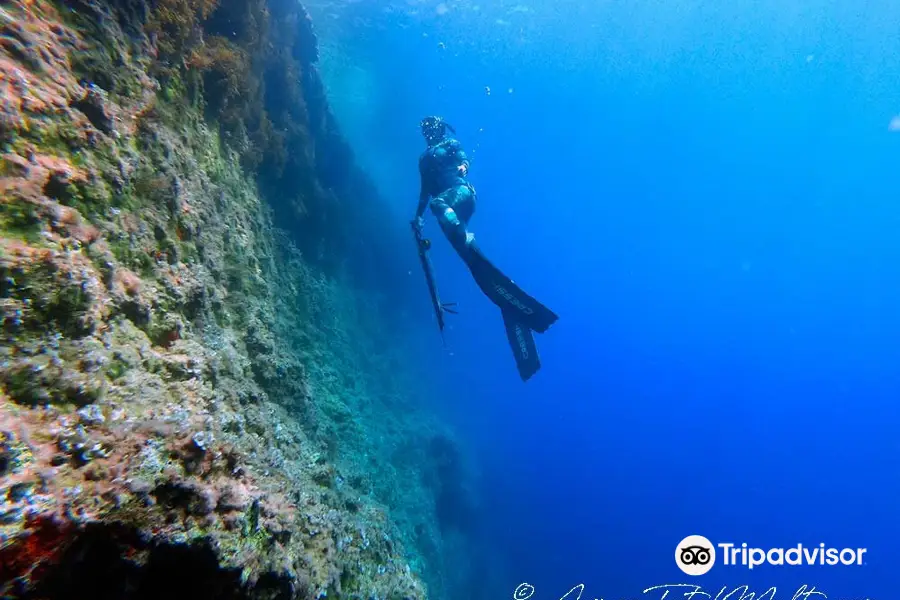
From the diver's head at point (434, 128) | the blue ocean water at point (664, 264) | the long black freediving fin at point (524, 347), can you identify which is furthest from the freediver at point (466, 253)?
the blue ocean water at point (664, 264)

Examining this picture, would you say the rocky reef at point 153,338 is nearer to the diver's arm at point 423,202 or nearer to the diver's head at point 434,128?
the diver's arm at point 423,202

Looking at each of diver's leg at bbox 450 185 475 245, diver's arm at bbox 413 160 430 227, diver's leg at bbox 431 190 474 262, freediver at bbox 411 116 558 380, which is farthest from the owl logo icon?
diver's arm at bbox 413 160 430 227

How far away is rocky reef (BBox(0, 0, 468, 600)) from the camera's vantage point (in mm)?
1594

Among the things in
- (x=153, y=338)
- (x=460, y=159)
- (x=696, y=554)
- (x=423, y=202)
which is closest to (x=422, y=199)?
(x=423, y=202)

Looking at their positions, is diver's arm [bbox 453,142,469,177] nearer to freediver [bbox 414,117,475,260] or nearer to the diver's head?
freediver [bbox 414,117,475,260]

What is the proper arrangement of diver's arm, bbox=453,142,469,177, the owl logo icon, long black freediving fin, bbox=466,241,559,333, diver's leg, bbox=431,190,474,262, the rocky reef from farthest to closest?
diver's arm, bbox=453,142,469,177 → the owl logo icon → diver's leg, bbox=431,190,474,262 → long black freediving fin, bbox=466,241,559,333 → the rocky reef

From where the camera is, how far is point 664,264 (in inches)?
3738

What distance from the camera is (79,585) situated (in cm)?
150

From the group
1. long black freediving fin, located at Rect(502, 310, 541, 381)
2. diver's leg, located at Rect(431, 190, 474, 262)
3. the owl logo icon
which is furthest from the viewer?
the owl logo icon

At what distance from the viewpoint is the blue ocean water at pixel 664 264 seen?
2975 cm

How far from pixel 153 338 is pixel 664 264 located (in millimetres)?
106498

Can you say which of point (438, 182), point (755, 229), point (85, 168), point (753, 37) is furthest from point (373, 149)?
point (755, 229)

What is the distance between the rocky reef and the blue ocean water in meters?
14.6

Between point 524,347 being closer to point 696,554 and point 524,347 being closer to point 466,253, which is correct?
point 466,253
